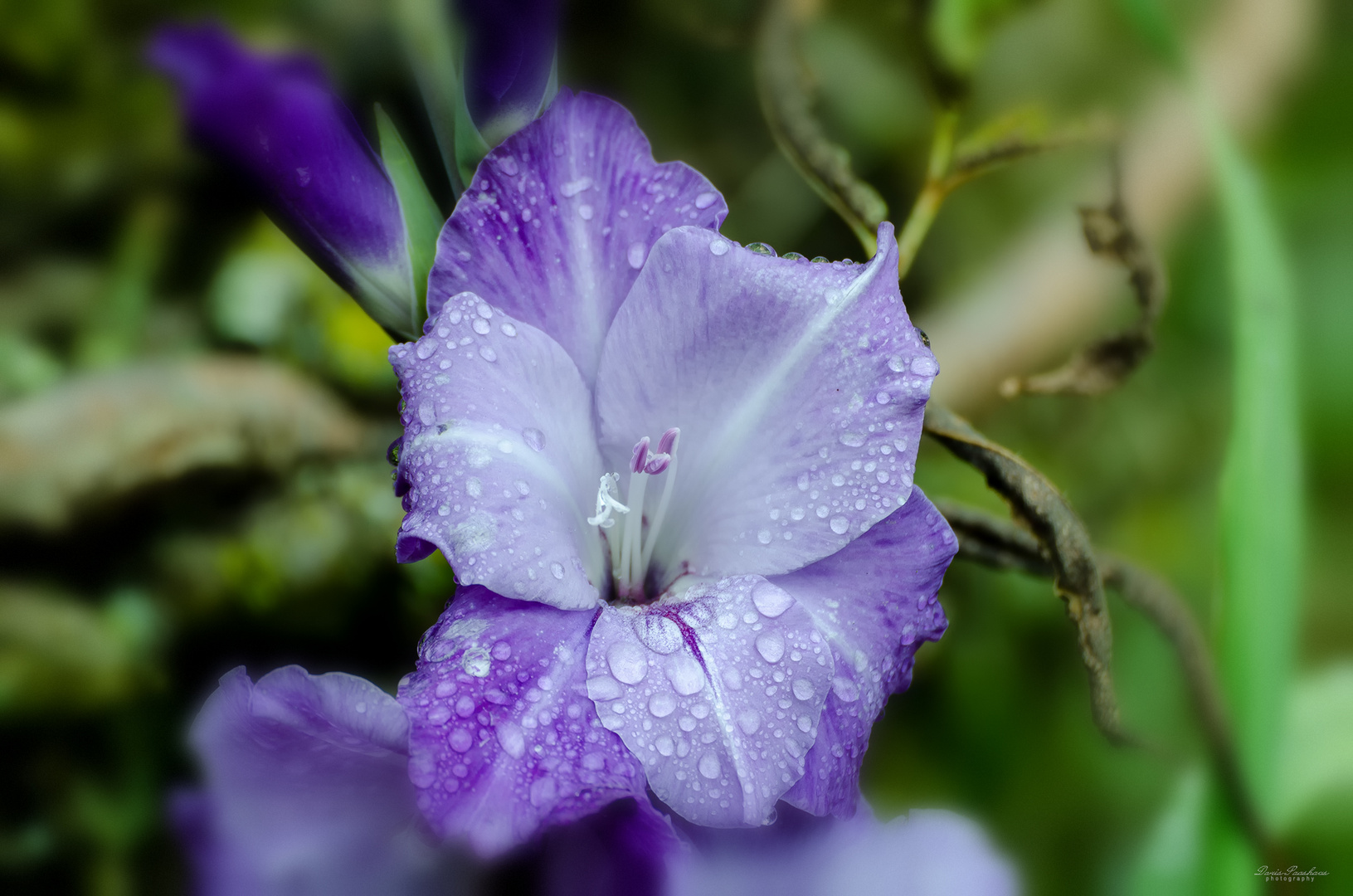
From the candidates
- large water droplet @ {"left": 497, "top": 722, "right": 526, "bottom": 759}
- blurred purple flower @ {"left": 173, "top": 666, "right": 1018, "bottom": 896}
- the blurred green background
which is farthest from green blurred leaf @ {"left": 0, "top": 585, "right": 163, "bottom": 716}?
large water droplet @ {"left": 497, "top": 722, "right": 526, "bottom": 759}

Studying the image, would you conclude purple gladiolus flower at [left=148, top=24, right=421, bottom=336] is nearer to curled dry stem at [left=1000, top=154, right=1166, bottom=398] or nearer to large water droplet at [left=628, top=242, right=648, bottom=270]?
large water droplet at [left=628, top=242, right=648, bottom=270]

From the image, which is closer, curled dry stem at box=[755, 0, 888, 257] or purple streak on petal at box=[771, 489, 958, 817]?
purple streak on petal at box=[771, 489, 958, 817]

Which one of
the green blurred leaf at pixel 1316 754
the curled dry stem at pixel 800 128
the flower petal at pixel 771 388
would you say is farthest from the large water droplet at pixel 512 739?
the green blurred leaf at pixel 1316 754

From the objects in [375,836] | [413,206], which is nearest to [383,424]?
[413,206]

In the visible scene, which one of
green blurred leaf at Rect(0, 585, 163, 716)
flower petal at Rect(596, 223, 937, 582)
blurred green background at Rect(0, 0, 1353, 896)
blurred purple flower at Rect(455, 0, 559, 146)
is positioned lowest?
green blurred leaf at Rect(0, 585, 163, 716)

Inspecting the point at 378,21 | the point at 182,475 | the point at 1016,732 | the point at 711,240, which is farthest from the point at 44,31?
the point at 1016,732

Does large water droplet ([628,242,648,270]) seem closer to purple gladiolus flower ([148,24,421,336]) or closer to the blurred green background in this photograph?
purple gladiolus flower ([148,24,421,336])

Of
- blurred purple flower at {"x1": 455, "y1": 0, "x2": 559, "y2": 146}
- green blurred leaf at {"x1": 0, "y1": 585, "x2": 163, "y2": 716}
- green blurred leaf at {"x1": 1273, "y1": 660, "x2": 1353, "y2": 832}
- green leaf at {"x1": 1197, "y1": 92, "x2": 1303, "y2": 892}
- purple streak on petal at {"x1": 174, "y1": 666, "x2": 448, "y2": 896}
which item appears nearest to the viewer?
purple streak on petal at {"x1": 174, "y1": 666, "x2": 448, "y2": 896}

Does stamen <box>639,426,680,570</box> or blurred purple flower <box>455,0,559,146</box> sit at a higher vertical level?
blurred purple flower <box>455,0,559,146</box>

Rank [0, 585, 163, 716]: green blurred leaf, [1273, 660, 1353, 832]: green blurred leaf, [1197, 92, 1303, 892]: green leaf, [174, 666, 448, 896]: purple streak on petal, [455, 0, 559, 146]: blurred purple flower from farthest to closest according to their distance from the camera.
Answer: [0, 585, 163, 716]: green blurred leaf, [1273, 660, 1353, 832]: green blurred leaf, [1197, 92, 1303, 892]: green leaf, [455, 0, 559, 146]: blurred purple flower, [174, 666, 448, 896]: purple streak on petal
